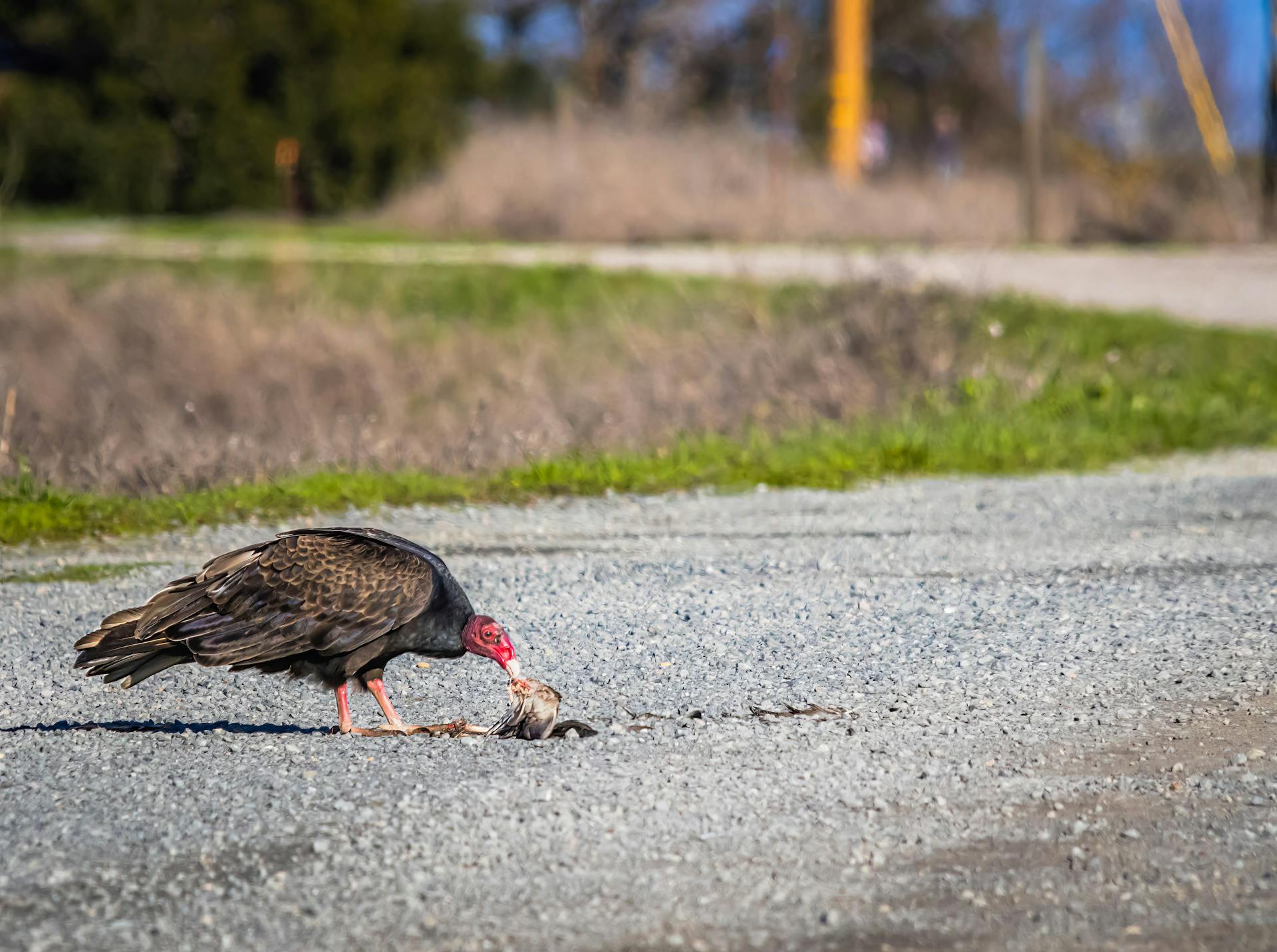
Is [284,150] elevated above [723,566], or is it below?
above

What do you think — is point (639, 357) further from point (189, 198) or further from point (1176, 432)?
point (189, 198)

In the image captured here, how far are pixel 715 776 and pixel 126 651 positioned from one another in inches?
73.8

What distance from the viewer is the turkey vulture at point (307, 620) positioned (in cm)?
525

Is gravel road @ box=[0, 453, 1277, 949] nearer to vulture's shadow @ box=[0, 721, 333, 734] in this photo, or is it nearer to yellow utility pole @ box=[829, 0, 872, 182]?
vulture's shadow @ box=[0, 721, 333, 734]

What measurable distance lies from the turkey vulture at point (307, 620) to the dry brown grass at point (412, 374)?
6016mm

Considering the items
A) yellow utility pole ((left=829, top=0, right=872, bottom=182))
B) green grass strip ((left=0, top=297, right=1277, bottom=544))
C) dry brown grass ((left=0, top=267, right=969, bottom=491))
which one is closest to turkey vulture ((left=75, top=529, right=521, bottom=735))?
green grass strip ((left=0, top=297, right=1277, bottom=544))

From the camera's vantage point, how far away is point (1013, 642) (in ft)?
21.8

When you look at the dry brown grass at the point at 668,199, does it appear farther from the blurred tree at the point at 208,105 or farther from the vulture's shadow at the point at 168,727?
the vulture's shadow at the point at 168,727

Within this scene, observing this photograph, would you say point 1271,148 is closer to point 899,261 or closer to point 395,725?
point 899,261

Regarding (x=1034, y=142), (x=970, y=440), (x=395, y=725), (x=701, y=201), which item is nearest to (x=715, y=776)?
(x=395, y=725)

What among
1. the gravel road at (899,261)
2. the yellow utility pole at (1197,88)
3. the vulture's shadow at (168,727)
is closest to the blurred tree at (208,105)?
the gravel road at (899,261)

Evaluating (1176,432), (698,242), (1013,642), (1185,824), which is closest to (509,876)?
(1185,824)

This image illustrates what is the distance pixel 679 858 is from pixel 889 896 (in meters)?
0.58

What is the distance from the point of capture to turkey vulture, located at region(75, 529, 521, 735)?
207 inches
